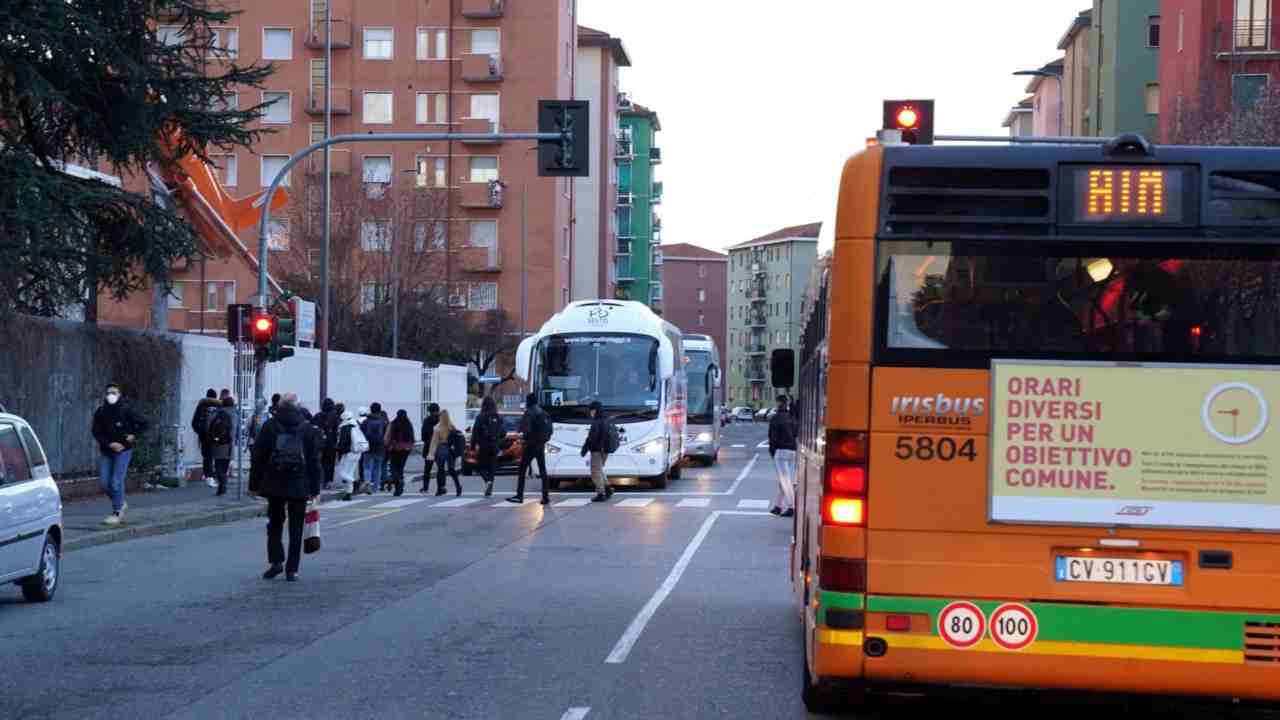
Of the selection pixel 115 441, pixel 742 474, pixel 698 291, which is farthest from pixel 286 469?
pixel 698 291

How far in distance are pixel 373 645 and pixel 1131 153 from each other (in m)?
6.46

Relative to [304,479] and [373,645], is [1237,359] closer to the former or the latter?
[373,645]

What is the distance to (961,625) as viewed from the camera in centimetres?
781

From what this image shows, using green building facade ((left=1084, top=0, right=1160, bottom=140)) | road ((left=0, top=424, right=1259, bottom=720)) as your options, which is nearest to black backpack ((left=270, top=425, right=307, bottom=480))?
road ((left=0, top=424, right=1259, bottom=720))

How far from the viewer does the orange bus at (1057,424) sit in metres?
7.67

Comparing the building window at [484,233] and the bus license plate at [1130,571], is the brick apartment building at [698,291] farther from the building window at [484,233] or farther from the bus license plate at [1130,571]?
the bus license plate at [1130,571]

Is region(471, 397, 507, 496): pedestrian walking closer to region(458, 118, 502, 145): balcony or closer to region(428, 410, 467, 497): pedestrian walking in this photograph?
region(428, 410, 467, 497): pedestrian walking

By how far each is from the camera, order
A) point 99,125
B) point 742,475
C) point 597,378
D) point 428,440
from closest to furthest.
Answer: point 99,125
point 597,378
point 428,440
point 742,475

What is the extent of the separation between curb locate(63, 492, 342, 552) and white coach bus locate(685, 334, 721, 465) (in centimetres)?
2306

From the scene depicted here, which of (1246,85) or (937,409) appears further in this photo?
(1246,85)

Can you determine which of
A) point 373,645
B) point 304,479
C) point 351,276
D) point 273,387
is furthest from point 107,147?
point 351,276

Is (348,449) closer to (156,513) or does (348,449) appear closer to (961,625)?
(156,513)

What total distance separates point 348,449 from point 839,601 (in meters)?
25.1

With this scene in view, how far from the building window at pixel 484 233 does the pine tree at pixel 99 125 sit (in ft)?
160
